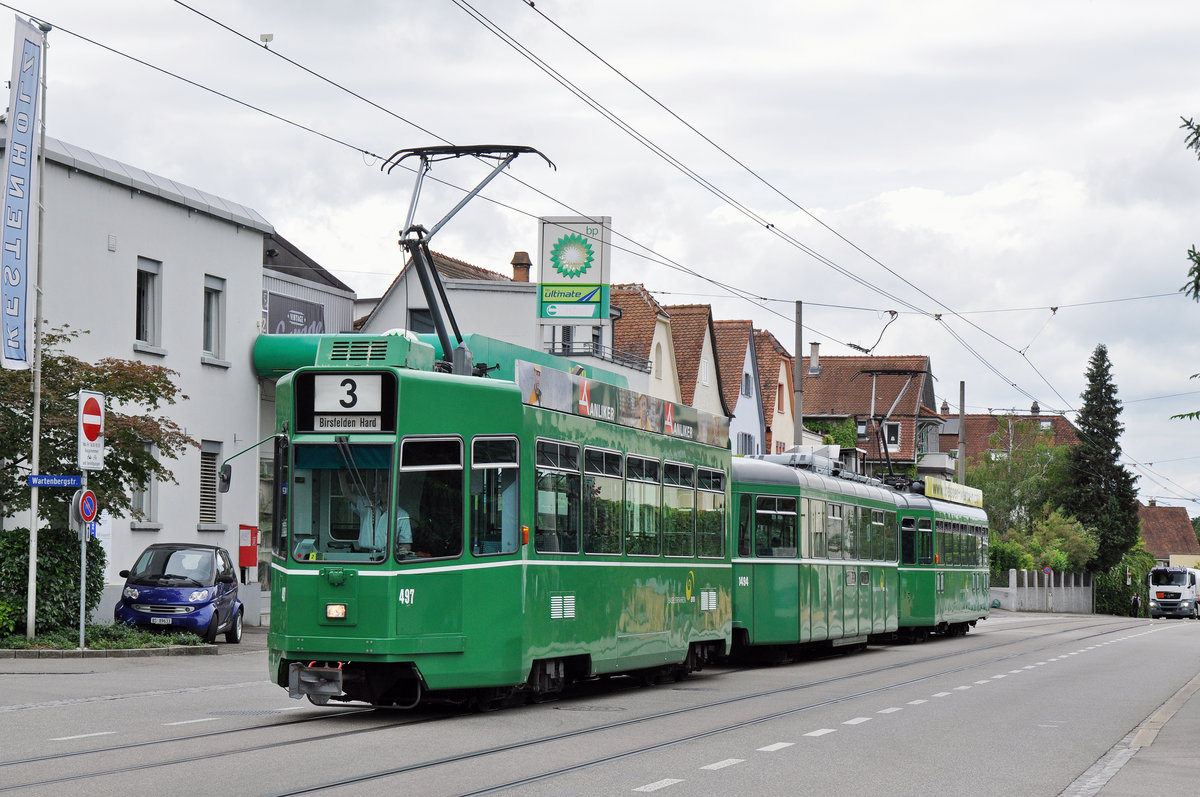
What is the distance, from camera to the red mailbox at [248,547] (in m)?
31.2

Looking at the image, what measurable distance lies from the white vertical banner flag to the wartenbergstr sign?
43.1ft

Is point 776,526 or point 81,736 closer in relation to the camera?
point 81,736

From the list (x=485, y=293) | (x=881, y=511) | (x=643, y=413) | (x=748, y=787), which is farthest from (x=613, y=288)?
(x=748, y=787)

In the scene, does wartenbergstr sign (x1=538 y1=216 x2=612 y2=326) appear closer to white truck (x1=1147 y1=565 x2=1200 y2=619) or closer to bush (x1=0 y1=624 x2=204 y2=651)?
bush (x1=0 y1=624 x2=204 y2=651)

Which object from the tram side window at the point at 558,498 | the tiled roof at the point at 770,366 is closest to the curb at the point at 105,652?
the tram side window at the point at 558,498

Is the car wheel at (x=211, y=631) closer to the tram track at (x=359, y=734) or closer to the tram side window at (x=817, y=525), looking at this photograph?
the tram track at (x=359, y=734)

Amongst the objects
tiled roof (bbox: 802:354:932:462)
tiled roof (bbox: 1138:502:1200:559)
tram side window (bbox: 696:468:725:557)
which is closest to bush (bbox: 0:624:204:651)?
tram side window (bbox: 696:468:725:557)

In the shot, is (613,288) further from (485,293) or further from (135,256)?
(135,256)

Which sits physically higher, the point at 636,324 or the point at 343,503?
the point at 636,324

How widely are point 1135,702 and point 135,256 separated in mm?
19150

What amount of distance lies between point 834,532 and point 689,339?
32.0 m

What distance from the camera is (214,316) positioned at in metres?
32.2

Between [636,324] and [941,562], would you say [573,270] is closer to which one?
[941,562]

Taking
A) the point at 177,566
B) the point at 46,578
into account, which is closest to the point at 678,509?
the point at 46,578
